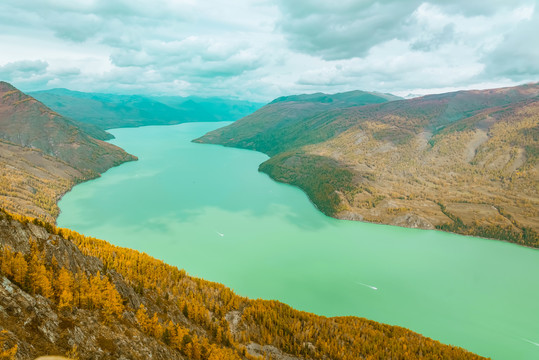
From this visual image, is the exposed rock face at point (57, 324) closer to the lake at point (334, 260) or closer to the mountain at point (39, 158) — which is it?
the lake at point (334, 260)

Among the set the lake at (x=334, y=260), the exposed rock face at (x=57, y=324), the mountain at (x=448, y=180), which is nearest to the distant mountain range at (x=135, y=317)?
the exposed rock face at (x=57, y=324)

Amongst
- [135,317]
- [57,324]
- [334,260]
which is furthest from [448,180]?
[57,324]

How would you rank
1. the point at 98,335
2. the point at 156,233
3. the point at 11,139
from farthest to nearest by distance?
the point at 11,139, the point at 156,233, the point at 98,335

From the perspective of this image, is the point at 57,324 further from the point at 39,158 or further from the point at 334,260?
the point at 39,158

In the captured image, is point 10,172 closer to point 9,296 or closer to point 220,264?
point 220,264

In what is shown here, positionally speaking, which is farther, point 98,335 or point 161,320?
point 161,320

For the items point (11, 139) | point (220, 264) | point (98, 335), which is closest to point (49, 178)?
point (11, 139)

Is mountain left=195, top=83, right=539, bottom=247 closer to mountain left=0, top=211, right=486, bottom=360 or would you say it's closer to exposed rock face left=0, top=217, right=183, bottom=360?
mountain left=0, top=211, right=486, bottom=360
